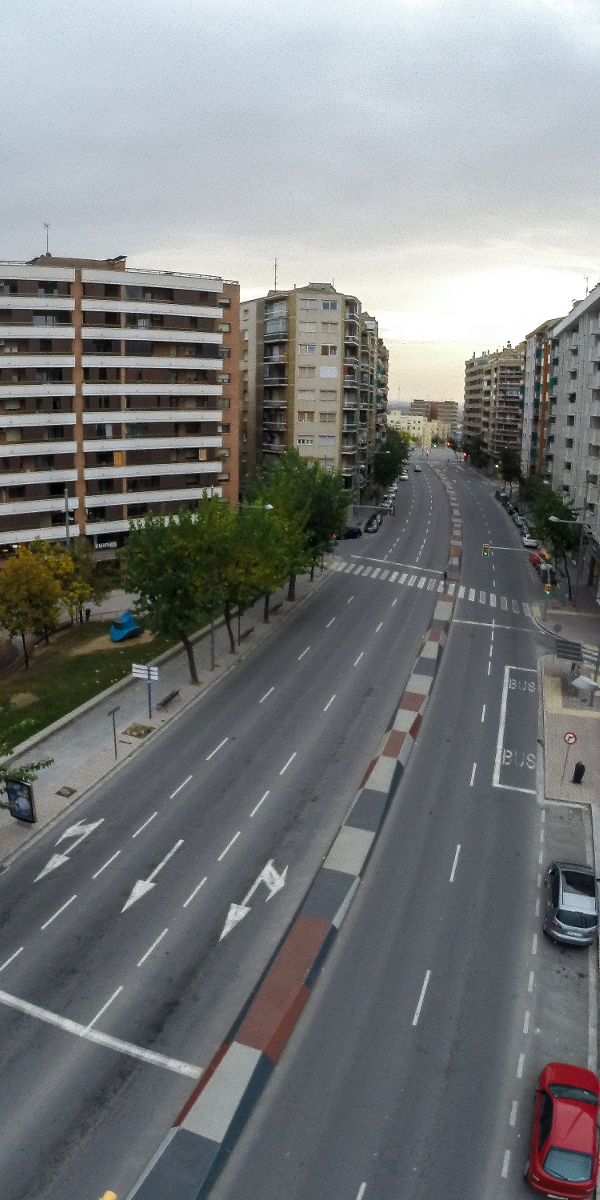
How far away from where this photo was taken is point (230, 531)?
4228 cm

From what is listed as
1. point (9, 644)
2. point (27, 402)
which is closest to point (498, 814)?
point (9, 644)

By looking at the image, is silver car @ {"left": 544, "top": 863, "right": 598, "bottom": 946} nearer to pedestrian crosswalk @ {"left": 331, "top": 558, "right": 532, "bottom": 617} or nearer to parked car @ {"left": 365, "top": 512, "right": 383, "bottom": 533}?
pedestrian crosswalk @ {"left": 331, "top": 558, "right": 532, "bottom": 617}

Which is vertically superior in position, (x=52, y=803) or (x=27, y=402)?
(x=27, y=402)

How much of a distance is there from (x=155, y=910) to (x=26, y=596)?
25.2 m

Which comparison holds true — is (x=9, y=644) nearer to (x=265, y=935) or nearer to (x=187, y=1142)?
(x=265, y=935)

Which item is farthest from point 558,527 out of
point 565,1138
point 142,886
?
point 565,1138

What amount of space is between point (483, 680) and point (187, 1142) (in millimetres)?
29970

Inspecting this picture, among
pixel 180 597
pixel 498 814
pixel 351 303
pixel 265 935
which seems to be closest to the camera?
pixel 265 935

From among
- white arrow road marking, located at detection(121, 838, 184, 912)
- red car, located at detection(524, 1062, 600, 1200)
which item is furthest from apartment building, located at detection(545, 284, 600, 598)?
red car, located at detection(524, 1062, 600, 1200)

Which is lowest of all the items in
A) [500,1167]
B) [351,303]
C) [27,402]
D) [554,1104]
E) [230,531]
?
[500,1167]

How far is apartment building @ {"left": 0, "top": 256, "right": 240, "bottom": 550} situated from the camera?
56.8m

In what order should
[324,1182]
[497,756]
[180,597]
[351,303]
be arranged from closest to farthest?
[324,1182]
[497,756]
[180,597]
[351,303]

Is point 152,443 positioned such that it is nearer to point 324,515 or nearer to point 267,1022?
point 324,515

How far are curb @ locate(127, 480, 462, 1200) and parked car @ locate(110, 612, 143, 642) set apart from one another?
21727 mm
